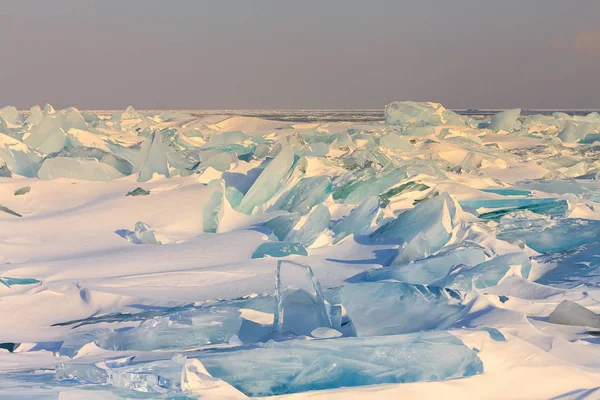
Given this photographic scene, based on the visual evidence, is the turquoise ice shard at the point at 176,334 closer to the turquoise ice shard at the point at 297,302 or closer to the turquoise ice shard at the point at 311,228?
the turquoise ice shard at the point at 297,302

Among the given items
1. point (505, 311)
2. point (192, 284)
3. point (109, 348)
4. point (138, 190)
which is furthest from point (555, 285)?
point (138, 190)

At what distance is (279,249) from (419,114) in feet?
35.3

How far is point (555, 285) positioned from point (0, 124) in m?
7.25

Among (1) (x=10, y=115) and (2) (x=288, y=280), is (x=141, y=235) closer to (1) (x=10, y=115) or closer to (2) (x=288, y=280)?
(2) (x=288, y=280)

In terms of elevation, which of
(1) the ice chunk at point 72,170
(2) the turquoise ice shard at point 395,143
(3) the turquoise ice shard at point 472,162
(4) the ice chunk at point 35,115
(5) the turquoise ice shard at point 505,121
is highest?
(1) the ice chunk at point 72,170

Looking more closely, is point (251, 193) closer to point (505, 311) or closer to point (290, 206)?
point (290, 206)

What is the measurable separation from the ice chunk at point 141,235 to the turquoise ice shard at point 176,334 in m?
1.68

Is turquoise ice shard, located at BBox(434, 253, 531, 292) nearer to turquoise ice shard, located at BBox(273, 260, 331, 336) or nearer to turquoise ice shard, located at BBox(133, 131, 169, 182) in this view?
turquoise ice shard, located at BBox(273, 260, 331, 336)

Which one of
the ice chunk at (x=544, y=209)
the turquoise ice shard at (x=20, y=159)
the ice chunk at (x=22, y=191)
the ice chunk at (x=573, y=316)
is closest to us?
the ice chunk at (x=573, y=316)

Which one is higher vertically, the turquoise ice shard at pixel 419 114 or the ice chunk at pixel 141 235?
the ice chunk at pixel 141 235

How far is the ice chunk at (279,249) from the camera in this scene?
12.5 feet

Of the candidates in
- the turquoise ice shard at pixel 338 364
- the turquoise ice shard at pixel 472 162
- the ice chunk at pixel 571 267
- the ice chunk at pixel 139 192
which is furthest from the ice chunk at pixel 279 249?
Result: the turquoise ice shard at pixel 472 162

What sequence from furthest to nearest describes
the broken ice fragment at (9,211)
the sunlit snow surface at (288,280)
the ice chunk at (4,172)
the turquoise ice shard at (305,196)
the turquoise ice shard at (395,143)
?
the turquoise ice shard at (395,143) < the ice chunk at (4,172) < the broken ice fragment at (9,211) < the turquoise ice shard at (305,196) < the sunlit snow surface at (288,280)

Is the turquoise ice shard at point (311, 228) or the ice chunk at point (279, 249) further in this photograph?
the turquoise ice shard at point (311, 228)
